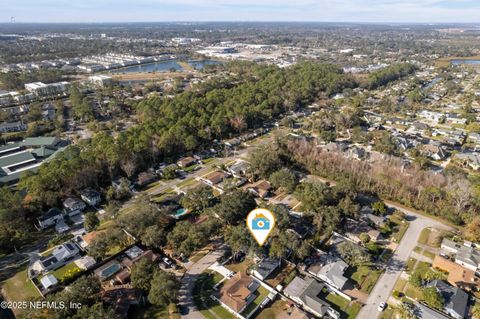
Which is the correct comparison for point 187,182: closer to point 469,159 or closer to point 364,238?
point 364,238

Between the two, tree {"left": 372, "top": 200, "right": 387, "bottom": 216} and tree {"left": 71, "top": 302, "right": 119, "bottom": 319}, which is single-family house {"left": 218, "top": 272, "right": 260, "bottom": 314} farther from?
tree {"left": 372, "top": 200, "right": 387, "bottom": 216}

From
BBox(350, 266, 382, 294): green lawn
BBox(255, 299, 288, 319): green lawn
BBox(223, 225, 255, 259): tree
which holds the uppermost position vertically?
BBox(223, 225, 255, 259): tree

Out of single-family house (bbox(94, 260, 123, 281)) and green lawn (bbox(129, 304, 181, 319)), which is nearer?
green lawn (bbox(129, 304, 181, 319))

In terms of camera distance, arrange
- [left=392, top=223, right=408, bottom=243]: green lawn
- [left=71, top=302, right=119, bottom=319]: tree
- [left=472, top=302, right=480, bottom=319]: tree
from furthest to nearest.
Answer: [left=392, top=223, right=408, bottom=243]: green lawn < [left=472, top=302, right=480, bottom=319]: tree < [left=71, top=302, right=119, bottom=319]: tree

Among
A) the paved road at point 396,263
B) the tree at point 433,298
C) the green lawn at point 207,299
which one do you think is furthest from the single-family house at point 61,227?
the tree at point 433,298

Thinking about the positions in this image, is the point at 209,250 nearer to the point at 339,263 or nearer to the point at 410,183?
the point at 339,263

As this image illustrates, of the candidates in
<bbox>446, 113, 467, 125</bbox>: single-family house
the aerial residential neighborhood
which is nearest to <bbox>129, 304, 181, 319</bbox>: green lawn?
the aerial residential neighborhood
